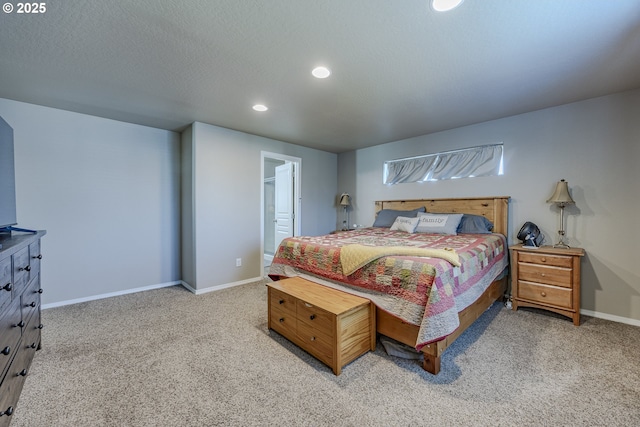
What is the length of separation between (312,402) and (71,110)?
3926 millimetres

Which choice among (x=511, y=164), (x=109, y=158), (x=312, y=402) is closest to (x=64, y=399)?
(x=312, y=402)

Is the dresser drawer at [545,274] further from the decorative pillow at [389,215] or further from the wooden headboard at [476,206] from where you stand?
the decorative pillow at [389,215]

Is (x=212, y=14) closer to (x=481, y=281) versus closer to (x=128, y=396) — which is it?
(x=128, y=396)

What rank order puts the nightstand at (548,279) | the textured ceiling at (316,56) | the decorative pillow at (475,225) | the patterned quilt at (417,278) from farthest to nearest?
the decorative pillow at (475,225), the nightstand at (548,279), the patterned quilt at (417,278), the textured ceiling at (316,56)

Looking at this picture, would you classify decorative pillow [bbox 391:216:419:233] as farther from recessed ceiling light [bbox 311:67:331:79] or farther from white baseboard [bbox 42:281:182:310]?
white baseboard [bbox 42:281:182:310]

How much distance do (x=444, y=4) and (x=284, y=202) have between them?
4013 mm

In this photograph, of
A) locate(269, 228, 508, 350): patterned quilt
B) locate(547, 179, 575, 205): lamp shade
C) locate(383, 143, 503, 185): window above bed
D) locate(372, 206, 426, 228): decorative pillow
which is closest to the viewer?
locate(269, 228, 508, 350): patterned quilt

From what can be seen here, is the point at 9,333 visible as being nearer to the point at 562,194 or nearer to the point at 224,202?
the point at 224,202

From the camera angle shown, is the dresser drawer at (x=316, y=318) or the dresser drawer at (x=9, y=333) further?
the dresser drawer at (x=316, y=318)

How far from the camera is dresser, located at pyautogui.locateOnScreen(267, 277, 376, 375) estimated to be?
180 cm

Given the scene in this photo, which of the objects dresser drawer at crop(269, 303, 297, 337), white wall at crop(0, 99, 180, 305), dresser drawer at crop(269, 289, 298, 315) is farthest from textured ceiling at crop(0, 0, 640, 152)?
dresser drawer at crop(269, 303, 297, 337)

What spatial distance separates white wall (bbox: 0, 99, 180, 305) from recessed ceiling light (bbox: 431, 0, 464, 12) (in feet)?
12.0

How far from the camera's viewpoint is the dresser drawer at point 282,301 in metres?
2.14

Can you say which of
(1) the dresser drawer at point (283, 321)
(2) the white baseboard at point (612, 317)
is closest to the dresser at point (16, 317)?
(1) the dresser drawer at point (283, 321)
